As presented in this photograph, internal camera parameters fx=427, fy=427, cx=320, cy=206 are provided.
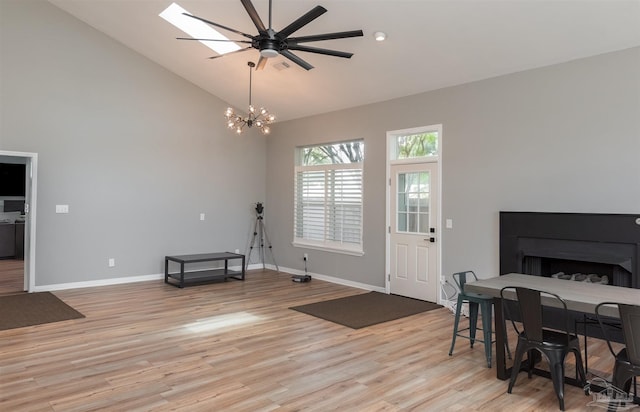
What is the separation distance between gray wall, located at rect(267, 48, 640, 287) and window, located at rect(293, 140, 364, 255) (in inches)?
10.2

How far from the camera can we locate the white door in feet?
19.7

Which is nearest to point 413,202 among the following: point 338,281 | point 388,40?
point 338,281

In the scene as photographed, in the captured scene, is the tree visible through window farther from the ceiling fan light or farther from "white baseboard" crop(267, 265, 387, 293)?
the ceiling fan light

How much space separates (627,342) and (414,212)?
3.76 metres

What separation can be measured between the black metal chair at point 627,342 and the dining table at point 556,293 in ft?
0.27

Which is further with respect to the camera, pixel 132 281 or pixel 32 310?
pixel 132 281

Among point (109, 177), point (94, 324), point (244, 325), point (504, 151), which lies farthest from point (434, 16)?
point (109, 177)

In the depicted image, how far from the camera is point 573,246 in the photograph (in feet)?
15.3

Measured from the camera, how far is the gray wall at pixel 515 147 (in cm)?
442

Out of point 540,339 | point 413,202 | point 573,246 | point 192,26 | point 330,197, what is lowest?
point 540,339

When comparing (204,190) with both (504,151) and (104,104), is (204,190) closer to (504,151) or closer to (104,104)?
(104,104)

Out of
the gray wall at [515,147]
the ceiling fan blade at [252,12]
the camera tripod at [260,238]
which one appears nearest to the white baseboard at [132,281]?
the gray wall at [515,147]

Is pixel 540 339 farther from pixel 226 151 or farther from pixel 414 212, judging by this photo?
pixel 226 151

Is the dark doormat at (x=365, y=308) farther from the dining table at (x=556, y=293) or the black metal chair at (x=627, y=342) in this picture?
the black metal chair at (x=627, y=342)
